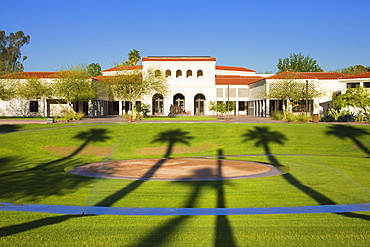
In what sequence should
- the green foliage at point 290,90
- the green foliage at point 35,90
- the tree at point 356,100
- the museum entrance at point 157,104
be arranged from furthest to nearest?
the museum entrance at point 157,104
the green foliage at point 290,90
the green foliage at point 35,90
the tree at point 356,100

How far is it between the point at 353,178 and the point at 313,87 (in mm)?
50131

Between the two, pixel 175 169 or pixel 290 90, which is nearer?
pixel 175 169

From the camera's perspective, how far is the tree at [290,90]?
60094 mm

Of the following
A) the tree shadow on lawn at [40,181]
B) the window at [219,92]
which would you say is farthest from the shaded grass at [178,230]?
the window at [219,92]

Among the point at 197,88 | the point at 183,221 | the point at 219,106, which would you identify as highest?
the point at 197,88

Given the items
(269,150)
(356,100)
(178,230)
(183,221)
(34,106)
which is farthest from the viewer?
(34,106)

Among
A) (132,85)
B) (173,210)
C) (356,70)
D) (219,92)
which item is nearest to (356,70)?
(356,70)

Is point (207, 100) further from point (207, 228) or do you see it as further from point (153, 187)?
point (207, 228)

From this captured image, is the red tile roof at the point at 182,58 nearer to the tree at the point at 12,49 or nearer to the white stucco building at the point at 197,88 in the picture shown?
the white stucco building at the point at 197,88

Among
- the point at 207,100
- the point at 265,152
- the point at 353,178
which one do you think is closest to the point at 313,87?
the point at 207,100

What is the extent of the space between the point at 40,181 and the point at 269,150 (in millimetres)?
16798

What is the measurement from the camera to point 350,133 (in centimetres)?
3284

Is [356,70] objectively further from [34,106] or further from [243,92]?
[34,106]

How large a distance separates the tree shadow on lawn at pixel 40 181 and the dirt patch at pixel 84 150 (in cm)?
282
